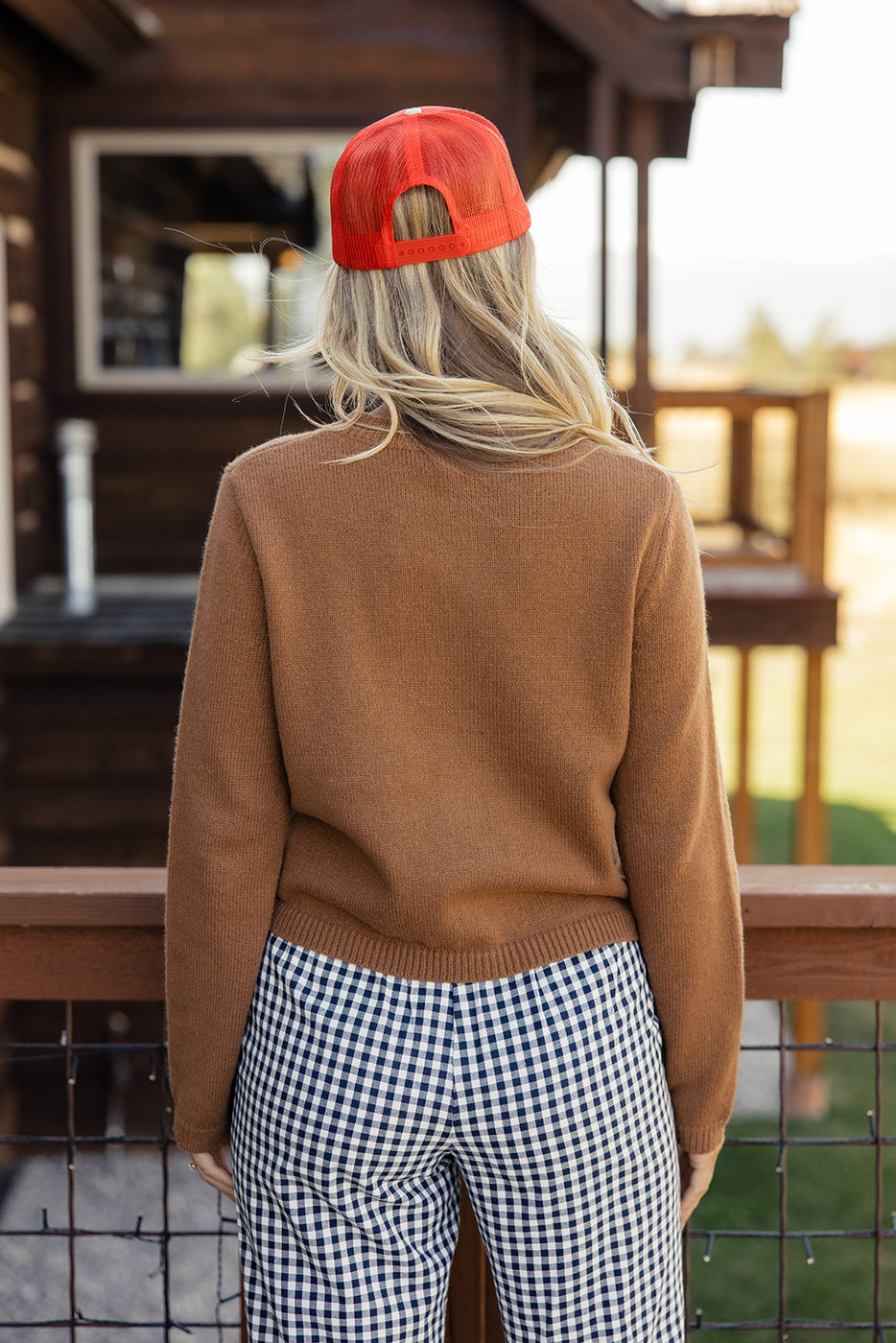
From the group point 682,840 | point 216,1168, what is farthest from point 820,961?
point 216,1168

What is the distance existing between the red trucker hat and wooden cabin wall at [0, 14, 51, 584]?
14.3 ft

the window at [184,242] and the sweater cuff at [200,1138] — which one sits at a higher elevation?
the window at [184,242]

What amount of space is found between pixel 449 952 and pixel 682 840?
22 centimetres

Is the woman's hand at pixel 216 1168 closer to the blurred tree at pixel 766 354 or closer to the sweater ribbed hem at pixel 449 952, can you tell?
the sweater ribbed hem at pixel 449 952

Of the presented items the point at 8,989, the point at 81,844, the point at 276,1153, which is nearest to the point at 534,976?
the point at 276,1153

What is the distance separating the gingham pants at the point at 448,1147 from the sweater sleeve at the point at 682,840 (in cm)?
4

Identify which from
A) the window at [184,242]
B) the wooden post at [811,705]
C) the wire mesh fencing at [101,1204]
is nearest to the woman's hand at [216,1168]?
the wire mesh fencing at [101,1204]

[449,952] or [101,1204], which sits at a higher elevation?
[449,952]

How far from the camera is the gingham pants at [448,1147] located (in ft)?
3.72

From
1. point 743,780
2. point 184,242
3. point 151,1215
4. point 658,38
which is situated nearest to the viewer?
point 151,1215

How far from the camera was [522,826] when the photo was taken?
1.15 meters

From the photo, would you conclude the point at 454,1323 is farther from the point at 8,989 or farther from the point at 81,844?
the point at 81,844

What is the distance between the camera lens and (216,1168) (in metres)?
1.30

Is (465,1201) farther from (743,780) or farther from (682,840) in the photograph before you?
(743,780)
